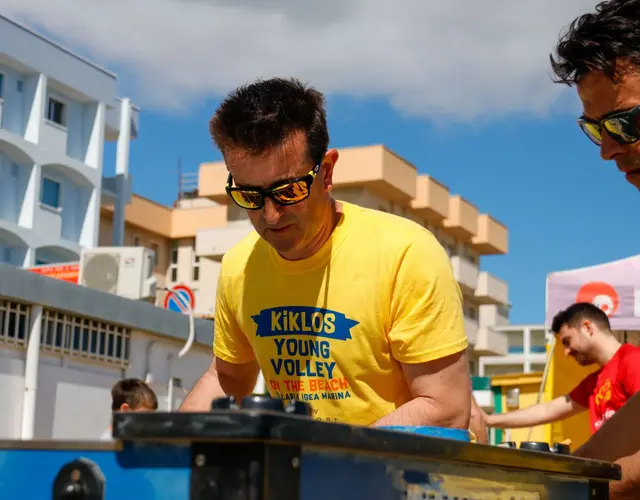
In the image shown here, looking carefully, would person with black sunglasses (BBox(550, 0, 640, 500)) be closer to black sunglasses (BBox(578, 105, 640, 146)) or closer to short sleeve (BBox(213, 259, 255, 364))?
black sunglasses (BBox(578, 105, 640, 146))

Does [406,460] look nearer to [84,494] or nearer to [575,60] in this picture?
[84,494]

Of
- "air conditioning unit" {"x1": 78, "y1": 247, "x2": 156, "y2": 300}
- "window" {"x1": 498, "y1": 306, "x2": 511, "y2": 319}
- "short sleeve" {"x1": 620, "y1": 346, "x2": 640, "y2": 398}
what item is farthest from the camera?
"window" {"x1": 498, "y1": 306, "x2": 511, "y2": 319}

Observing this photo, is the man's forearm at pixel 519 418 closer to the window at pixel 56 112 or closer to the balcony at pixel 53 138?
the balcony at pixel 53 138

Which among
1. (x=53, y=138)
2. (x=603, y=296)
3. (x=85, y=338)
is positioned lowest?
(x=603, y=296)

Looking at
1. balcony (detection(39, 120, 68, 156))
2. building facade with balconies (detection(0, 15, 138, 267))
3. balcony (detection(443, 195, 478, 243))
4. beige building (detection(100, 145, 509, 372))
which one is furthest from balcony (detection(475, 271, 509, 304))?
balcony (detection(39, 120, 68, 156))

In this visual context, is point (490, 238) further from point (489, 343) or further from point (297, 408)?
point (297, 408)

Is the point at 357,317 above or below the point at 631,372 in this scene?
below

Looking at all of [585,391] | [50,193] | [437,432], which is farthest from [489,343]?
[437,432]

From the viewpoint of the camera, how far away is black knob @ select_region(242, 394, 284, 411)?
4.50 ft

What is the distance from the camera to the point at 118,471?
4.71 feet

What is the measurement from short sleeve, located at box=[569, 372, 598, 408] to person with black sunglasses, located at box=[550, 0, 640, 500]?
5.28m

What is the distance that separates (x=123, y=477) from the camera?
4.70 ft

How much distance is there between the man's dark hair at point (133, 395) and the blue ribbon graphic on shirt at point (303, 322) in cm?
399

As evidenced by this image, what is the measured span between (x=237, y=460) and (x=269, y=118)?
5.10ft
